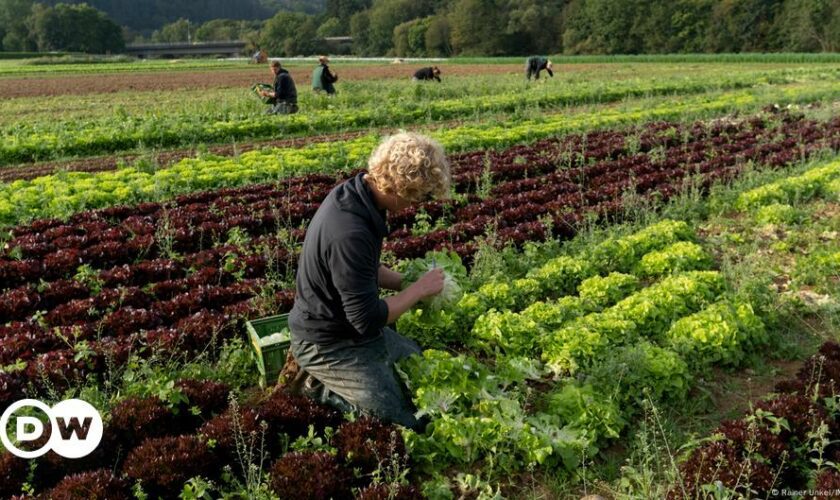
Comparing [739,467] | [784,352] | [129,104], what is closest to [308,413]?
[739,467]

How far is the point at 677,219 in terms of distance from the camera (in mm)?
9109

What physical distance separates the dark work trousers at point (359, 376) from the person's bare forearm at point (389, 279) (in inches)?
19.5

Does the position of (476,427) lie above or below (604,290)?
below

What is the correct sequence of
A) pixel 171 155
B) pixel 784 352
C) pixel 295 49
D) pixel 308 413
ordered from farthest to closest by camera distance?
pixel 295 49 → pixel 171 155 → pixel 784 352 → pixel 308 413

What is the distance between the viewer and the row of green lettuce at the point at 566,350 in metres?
4.14

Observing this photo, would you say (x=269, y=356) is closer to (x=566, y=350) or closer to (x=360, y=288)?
(x=360, y=288)

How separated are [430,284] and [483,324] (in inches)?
45.2

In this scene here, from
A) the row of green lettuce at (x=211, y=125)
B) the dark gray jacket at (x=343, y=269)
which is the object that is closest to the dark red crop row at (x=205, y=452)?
the dark gray jacket at (x=343, y=269)

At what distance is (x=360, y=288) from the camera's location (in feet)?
12.8

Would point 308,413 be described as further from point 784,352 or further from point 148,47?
point 148,47

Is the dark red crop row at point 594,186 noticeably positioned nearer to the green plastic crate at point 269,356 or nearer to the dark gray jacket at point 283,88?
the green plastic crate at point 269,356

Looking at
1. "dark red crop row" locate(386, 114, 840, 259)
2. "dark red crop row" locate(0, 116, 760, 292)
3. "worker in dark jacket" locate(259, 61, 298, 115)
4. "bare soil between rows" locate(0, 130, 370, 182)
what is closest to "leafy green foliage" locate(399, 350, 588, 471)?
"dark red crop row" locate(386, 114, 840, 259)

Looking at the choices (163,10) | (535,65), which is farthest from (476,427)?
(163,10)

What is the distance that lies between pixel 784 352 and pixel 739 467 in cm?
249
